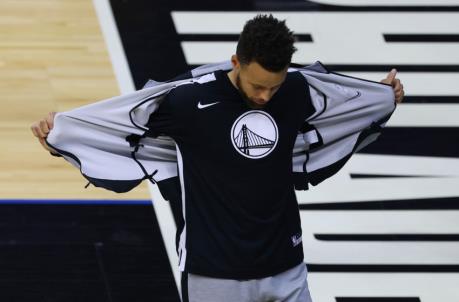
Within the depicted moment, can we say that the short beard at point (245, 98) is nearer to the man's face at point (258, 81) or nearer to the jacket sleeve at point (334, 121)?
the man's face at point (258, 81)

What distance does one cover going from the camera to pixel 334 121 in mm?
3787

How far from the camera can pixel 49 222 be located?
533 cm

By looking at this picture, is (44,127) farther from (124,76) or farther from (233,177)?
(124,76)

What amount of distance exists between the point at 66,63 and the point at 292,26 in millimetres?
1288

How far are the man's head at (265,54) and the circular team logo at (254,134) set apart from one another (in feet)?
0.41

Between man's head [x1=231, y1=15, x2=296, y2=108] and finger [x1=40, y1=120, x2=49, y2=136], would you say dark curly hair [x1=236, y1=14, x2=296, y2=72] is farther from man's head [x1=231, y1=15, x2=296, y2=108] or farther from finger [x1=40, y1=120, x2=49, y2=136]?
finger [x1=40, y1=120, x2=49, y2=136]

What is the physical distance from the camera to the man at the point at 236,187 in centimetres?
340

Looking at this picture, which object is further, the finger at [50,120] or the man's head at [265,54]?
the finger at [50,120]

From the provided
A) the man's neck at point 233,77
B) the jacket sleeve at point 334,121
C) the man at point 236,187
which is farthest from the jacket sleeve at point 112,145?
the jacket sleeve at point 334,121

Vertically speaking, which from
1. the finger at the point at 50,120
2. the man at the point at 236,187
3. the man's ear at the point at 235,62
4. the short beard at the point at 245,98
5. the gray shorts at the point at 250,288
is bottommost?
the gray shorts at the point at 250,288

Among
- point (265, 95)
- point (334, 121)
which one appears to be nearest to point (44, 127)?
point (265, 95)

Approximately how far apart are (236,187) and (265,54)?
0.43 m

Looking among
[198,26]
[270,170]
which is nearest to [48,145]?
[270,170]

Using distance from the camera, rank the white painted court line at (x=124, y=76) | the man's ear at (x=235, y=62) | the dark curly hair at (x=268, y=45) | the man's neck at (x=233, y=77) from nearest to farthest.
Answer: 1. the dark curly hair at (x=268, y=45)
2. the man's ear at (x=235, y=62)
3. the man's neck at (x=233, y=77)
4. the white painted court line at (x=124, y=76)
